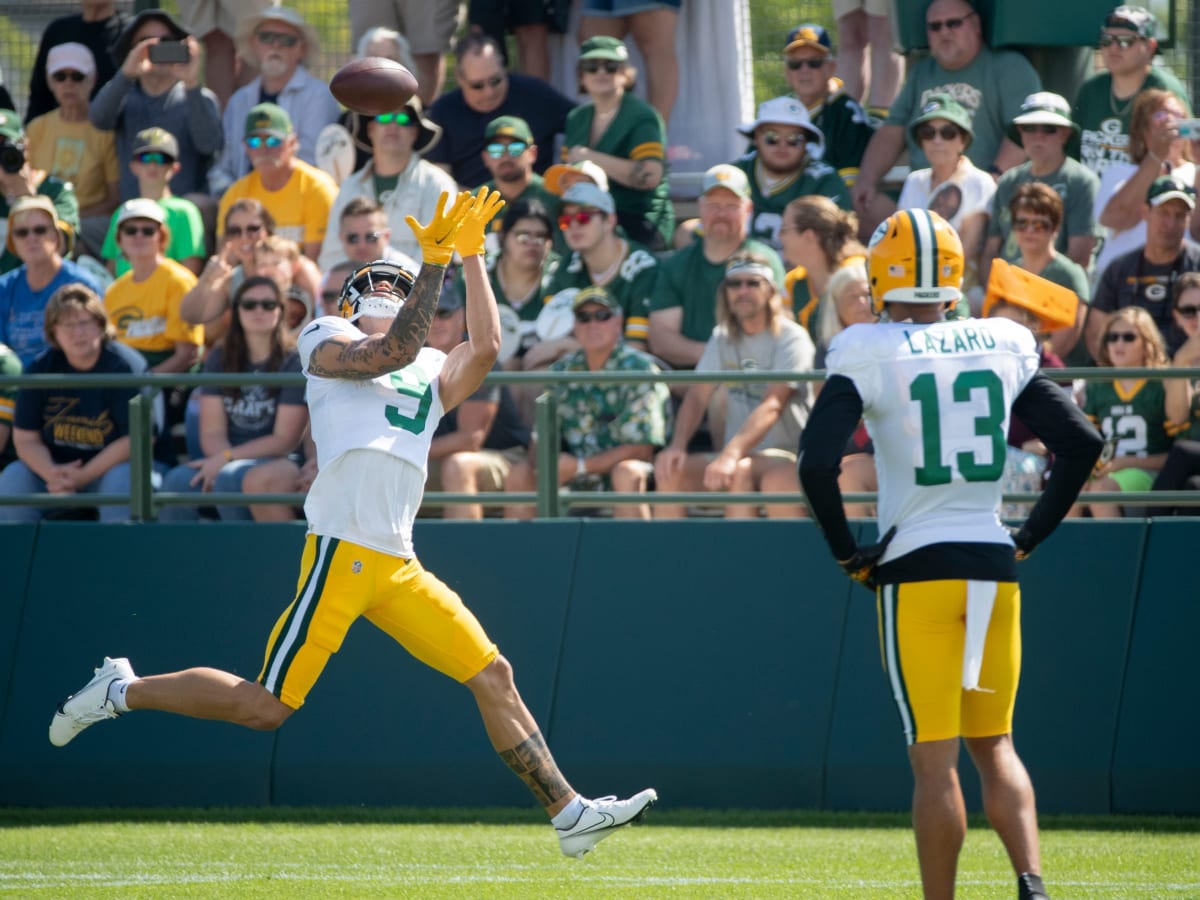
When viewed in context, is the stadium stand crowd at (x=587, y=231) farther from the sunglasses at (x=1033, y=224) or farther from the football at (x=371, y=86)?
the football at (x=371, y=86)

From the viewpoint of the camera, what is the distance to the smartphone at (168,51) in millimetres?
12828

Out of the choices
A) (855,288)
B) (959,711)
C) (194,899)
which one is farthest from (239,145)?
(959,711)

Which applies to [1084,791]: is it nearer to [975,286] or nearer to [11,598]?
[975,286]

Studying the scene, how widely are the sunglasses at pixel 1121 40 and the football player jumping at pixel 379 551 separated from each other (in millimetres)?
5625

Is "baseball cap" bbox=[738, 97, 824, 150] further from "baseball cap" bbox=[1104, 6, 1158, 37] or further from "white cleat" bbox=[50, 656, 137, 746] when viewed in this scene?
"white cleat" bbox=[50, 656, 137, 746]

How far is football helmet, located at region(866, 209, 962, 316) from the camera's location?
215 inches

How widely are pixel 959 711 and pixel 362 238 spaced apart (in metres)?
6.17

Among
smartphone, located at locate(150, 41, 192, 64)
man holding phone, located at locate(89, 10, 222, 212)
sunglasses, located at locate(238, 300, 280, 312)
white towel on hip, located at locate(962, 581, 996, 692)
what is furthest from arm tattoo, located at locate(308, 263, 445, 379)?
smartphone, located at locate(150, 41, 192, 64)

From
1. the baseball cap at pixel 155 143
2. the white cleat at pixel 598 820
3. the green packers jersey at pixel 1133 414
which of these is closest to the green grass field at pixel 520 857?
the white cleat at pixel 598 820

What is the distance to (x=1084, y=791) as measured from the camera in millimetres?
8406

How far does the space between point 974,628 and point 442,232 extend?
7.88ft

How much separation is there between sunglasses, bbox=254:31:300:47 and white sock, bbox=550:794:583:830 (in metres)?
7.69

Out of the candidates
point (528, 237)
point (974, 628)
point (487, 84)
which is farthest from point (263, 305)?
point (974, 628)

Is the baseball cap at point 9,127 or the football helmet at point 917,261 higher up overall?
the baseball cap at point 9,127
